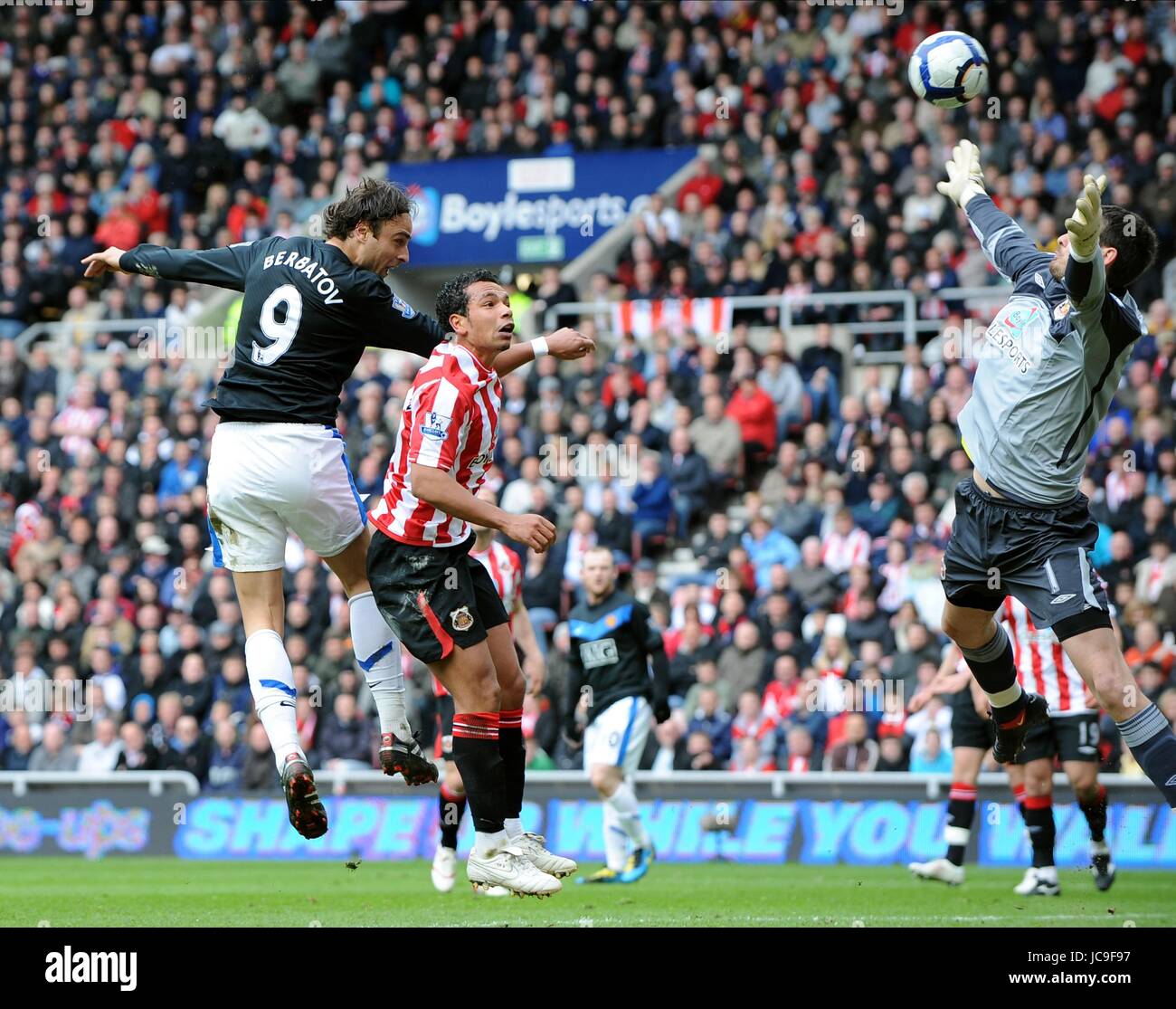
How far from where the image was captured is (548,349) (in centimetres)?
873

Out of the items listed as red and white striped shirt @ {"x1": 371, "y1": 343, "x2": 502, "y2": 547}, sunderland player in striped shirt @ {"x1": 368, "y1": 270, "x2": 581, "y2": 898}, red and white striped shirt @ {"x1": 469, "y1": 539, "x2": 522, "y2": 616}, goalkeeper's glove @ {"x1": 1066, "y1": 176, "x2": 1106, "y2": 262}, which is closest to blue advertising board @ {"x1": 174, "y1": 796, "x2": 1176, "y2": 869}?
red and white striped shirt @ {"x1": 469, "y1": 539, "x2": 522, "y2": 616}

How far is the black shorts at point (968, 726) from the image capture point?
Answer: 12.3 meters

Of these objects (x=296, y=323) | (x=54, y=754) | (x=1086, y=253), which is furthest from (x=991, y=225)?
(x=54, y=754)

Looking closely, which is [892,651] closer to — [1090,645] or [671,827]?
[671,827]

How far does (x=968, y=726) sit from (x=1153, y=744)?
4.37 metres

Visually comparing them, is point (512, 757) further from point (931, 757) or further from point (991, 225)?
point (931, 757)

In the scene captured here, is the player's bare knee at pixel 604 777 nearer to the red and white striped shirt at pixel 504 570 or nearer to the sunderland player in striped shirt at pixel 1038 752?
the red and white striped shirt at pixel 504 570

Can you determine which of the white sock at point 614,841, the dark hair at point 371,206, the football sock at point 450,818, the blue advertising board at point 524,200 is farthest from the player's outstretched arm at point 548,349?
the blue advertising board at point 524,200

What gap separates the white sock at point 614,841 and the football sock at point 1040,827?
289 cm

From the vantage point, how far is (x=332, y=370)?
8.45m

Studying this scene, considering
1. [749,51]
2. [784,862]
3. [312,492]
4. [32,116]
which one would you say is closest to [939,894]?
[784,862]

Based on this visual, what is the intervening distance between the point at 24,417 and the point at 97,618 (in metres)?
3.55

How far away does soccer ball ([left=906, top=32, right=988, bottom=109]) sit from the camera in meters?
9.23

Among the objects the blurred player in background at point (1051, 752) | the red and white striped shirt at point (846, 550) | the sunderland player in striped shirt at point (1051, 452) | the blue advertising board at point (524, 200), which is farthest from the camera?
the blue advertising board at point (524, 200)
